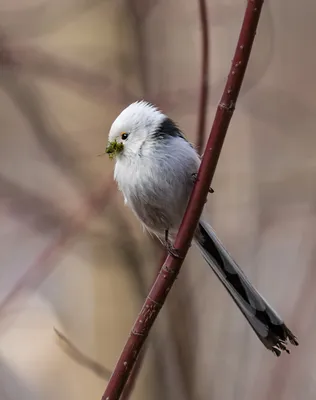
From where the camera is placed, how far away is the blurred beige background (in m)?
1.43

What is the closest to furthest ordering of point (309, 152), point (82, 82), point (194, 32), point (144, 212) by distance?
point (144, 212) < point (82, 82) < point (194, 32) < point (309, 152)

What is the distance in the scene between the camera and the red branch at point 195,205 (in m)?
0.57

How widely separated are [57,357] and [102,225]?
747 millimetres

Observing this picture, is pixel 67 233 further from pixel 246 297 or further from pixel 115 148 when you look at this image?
pixel 246 297

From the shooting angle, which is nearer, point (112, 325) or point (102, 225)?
point (102, 225)

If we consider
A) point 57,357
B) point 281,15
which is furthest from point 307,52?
point 57,357

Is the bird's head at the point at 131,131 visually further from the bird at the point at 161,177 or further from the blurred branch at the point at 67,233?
the blurred branch at the point at 67,233

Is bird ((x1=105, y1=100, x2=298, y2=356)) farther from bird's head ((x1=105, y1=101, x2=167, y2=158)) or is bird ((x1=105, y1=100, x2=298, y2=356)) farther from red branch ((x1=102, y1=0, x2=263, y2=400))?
red branch ((x1=102, y1=0, x2=263, y2=400))

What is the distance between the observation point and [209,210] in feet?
5.71

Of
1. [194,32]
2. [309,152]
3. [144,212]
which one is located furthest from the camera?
[309,152]

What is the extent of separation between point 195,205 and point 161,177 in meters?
0.25

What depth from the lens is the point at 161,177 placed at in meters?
0.90

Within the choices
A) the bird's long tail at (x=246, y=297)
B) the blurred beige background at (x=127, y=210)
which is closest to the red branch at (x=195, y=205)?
the bird's long tail at (x=246, y=297)

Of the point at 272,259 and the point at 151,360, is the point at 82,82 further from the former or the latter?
the point at 272,259
